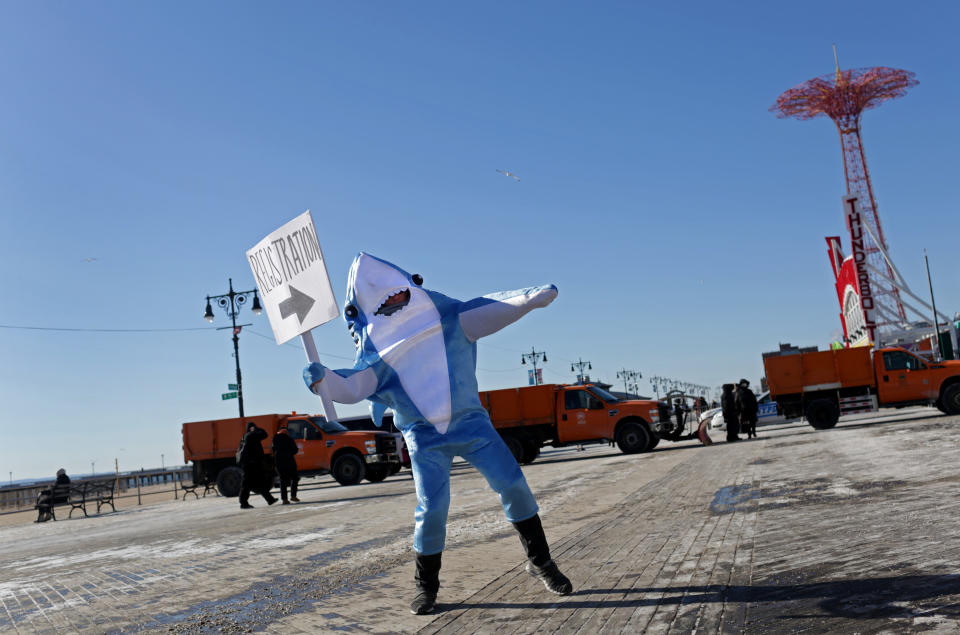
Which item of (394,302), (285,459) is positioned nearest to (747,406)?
(285,459)

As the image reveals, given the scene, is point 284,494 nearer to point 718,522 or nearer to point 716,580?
point 718,522

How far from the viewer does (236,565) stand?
23.9 ft

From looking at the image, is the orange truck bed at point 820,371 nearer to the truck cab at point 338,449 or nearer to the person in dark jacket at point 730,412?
the person in dark jacket at point 730,412

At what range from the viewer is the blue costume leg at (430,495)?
4.56 m

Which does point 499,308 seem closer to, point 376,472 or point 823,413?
point 376,472

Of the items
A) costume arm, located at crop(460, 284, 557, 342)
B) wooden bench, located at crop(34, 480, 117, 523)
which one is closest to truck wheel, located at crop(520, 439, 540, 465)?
wooden bench, located at crop(34, 480, 117, 523)

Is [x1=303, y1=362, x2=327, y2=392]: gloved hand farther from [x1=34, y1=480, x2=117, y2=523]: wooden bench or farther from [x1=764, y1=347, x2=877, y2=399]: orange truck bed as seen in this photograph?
[x1=34, y1=480, x2=117, y2=523]: wooden bench

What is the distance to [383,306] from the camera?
194 inches

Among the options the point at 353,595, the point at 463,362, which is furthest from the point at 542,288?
the point at 353,595

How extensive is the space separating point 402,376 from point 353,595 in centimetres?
167

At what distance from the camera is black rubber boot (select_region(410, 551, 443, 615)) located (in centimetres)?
447

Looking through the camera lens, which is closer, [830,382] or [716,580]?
[716,580]

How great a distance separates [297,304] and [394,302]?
37.9 feet

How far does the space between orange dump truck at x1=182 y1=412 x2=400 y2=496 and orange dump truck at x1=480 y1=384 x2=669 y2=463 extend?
325 centimetres
